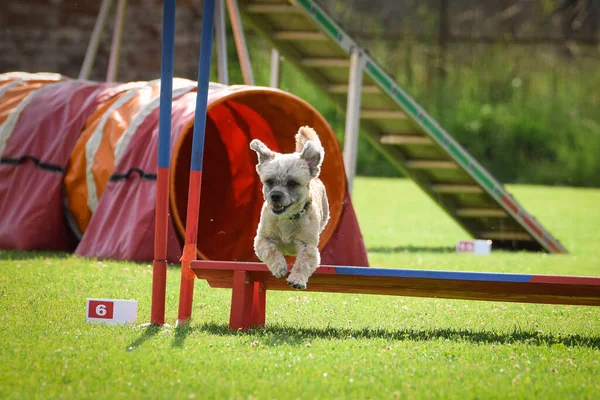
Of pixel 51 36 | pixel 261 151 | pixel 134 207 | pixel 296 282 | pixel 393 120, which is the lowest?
pixel 296 282

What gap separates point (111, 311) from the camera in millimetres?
5430

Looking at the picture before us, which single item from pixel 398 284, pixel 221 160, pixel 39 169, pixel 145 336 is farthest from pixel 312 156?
pixel 39 169

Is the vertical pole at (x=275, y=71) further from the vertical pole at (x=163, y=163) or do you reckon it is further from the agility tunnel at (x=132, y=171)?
the vertical pole at (x=163, y=163)

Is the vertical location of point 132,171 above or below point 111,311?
above

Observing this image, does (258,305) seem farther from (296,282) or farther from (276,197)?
(276,197)

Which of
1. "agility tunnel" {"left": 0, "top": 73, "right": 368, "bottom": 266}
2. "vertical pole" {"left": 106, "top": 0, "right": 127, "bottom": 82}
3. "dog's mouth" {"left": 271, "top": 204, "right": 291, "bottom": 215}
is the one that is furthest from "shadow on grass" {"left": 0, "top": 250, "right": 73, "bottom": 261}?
"dog's mouth" {"left": 271, "top": 204, "right": 291, "bottom": 215}

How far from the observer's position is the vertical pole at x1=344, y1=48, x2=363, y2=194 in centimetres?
1030

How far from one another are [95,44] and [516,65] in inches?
612

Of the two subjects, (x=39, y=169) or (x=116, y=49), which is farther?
(x=116, y=49)

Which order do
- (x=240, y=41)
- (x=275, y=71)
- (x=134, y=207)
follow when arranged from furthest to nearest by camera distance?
(x=275, y=71) → (x=240, y=41) → (x=134, y=207)

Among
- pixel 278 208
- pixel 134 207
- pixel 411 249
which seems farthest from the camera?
pixel 411 249

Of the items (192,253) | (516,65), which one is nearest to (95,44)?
(192,253)

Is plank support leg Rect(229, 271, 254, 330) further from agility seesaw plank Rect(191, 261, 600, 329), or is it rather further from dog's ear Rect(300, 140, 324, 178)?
dog's ear Rect(300, 140, 324, 178)

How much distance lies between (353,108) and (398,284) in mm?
5368
